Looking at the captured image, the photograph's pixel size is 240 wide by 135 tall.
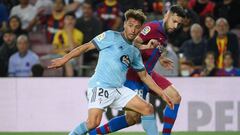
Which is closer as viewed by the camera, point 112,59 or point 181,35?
point 112,59

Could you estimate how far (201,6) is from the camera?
15.0 metres

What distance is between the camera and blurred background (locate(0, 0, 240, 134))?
12.2m

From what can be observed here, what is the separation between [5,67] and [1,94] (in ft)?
4.59

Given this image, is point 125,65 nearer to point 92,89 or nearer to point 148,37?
point 92,89

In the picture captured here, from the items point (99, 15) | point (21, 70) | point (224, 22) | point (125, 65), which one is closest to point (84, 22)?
point (99, 15)

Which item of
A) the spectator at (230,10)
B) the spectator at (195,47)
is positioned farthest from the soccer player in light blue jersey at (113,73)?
the spectator at (230,10)

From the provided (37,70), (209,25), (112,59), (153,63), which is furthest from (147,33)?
(209,25)

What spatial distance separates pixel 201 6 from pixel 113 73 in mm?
6794

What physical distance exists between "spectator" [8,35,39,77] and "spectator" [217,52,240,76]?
3.38m

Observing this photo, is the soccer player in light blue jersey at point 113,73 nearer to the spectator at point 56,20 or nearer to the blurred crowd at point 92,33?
the blurred crowd at point 92,33

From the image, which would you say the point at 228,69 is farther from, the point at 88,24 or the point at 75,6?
the point at 75,6

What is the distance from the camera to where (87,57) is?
46.6 ft

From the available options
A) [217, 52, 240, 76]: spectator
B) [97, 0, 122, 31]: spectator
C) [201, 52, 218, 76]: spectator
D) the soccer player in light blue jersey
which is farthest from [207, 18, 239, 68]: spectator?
the soccer player in light blue jersey

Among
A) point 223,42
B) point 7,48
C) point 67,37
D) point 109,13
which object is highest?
point 109,13
